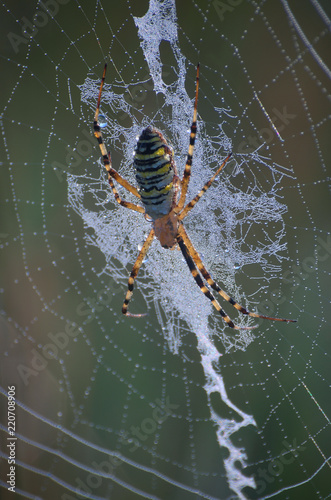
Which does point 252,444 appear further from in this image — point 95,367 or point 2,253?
point 2,253

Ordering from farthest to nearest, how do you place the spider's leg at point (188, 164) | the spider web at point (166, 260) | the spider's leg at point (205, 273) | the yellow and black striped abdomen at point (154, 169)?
1. the spider's leg at point (205, 273)
2. the spider web at point (166, 260)
3. the spider's leg at point (188, 164)
4. the yellow and black striped abdomen at point (154, 169)

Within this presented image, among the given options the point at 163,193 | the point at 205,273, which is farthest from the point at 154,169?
the point at 205,273

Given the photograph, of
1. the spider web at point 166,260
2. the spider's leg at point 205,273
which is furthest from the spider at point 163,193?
the spider web at point 166,260

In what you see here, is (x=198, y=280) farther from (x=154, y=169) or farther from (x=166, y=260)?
(x=154, y=169)

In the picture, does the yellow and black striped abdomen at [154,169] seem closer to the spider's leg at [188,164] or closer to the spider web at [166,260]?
the spider's leg at [188,164]

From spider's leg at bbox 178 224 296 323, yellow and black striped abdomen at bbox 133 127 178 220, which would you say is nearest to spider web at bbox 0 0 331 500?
spider's leg at bbox 178 224 296 323

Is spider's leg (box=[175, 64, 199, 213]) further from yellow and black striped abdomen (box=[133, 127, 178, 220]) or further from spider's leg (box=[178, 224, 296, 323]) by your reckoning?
spider's leg (box=[178, 224, 296, 323])

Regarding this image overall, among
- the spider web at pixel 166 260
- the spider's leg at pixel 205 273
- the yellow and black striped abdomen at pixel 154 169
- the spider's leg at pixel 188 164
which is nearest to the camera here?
the yellow and black striped abdomen at pixel 154 169
